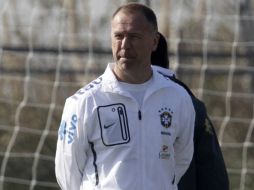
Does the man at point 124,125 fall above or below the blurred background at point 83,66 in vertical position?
above

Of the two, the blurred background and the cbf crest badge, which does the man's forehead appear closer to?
the cbf crest badge

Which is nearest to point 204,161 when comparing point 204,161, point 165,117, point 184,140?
point 204,161

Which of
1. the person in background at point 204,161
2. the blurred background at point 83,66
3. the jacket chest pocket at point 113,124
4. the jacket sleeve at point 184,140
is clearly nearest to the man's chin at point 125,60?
the jacket chest pocket at point 113,124

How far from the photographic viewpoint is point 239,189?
560cm

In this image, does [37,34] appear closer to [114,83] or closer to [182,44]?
[182,44]

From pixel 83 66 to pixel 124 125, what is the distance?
348 centimetres

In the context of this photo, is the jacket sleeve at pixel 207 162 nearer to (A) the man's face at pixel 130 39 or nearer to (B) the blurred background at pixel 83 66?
(A) the man's face at pixel 130 39

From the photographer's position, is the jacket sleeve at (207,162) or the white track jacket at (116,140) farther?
the jacket sleeve at (207,162)

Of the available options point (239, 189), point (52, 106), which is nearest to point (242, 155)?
point (239, 189)

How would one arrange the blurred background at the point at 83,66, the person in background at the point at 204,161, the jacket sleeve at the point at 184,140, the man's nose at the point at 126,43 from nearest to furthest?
1. the man's nose at the point at 126,43
2. the jacket sleeve at the point at 184,140
3. the person in background at the point at 204,161
4. the blurred background at the point at 83,66

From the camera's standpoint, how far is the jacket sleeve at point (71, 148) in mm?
2365

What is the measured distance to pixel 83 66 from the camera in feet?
19.1

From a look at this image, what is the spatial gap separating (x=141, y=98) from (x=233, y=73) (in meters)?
3.32

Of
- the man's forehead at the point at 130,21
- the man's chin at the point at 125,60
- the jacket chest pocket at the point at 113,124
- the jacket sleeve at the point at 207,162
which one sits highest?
the man's forehead at the point at 130,21
